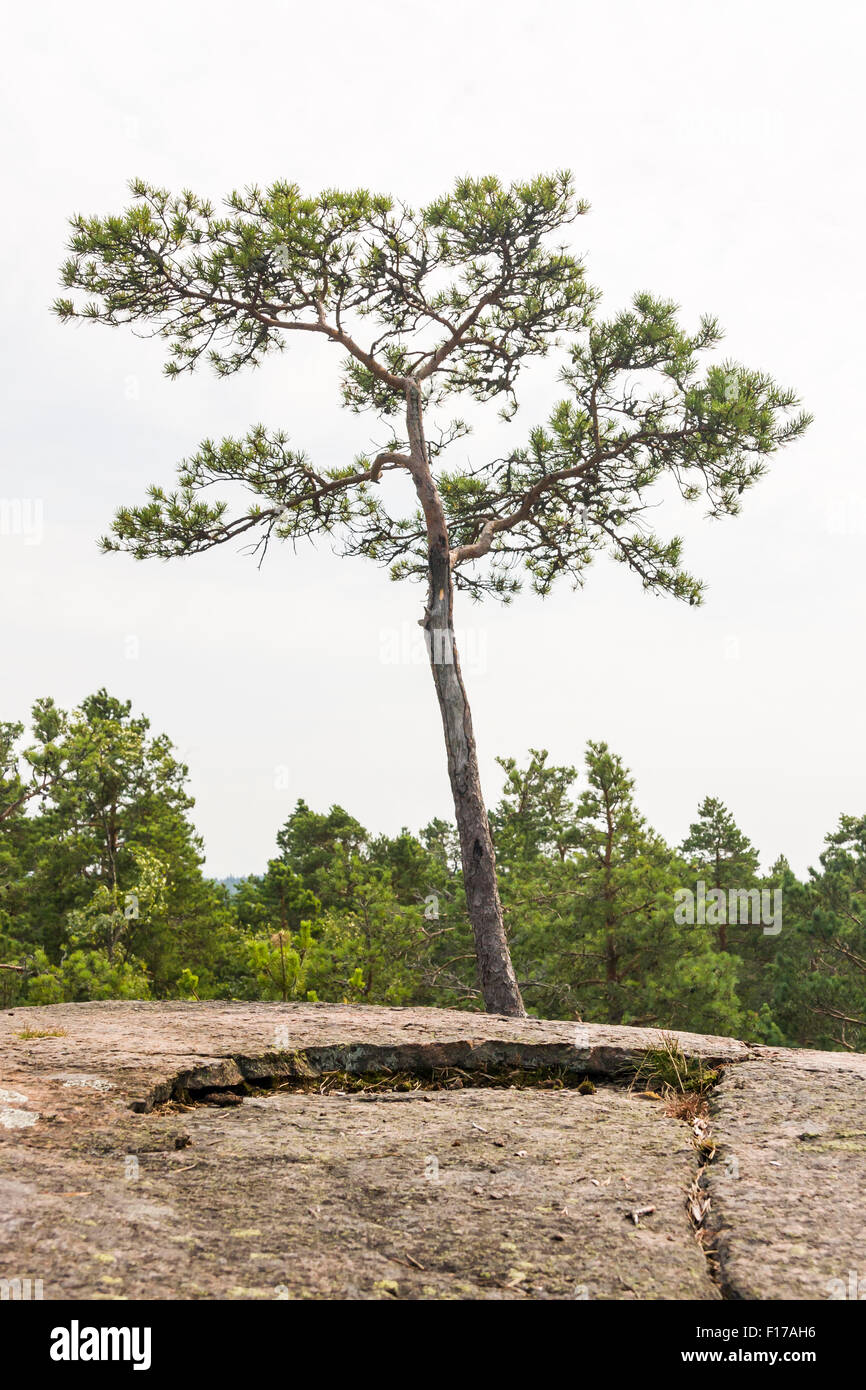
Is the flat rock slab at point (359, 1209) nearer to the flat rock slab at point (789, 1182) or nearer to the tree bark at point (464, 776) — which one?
the flat rock slab at point (789, 1182)

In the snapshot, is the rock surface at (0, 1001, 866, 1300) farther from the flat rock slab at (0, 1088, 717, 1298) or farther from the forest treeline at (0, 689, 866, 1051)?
the forest treeline at (0, 689, 866, 1051)

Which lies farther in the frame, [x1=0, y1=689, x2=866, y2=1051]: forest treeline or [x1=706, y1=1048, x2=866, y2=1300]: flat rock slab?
[x1=0, y1=689, x2=866, y2=1051]: forest treeline

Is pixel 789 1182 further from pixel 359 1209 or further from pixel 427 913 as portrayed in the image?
pixel 427 913

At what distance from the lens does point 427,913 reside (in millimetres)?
12680

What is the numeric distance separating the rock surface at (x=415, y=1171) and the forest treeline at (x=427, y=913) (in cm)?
437

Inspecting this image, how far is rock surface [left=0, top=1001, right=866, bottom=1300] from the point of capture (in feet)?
7.69

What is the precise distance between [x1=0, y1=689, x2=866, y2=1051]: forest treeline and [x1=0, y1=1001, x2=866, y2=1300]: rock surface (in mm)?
4372

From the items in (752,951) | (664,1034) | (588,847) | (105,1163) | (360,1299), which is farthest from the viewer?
(752,951)

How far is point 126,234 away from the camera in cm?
914

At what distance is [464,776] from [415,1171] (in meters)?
6.44

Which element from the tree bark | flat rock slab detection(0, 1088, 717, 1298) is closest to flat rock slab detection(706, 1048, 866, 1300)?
flat rock slab detection(0, 1088, 717, 1298)
